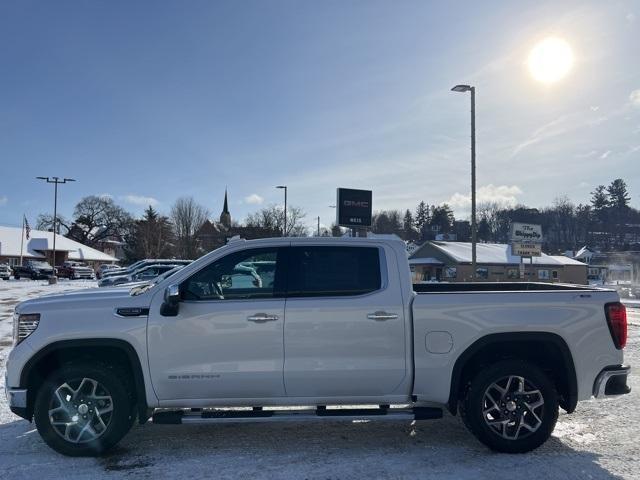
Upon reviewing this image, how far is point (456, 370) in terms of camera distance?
4.76 metres

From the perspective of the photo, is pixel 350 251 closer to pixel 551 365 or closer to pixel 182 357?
pixel 182 357

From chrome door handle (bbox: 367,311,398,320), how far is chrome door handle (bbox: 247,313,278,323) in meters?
0.86

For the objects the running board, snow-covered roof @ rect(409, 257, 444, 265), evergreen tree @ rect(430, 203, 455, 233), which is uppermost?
evergreen tree @ rect(430, 203, 455, 233)

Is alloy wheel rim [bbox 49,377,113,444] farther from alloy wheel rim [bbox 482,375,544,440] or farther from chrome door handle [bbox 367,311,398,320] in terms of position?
alloy wheel rim [bbox 482,375,544,440]

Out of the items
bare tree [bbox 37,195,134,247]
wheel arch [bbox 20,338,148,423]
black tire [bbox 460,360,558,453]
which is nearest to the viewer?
wheel arch [bbox 20,338,148,423]

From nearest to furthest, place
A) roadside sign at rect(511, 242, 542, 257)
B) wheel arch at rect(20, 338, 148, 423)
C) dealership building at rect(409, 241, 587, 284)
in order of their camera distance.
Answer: wheel arch at rect(20, 338, 148, 423) < roadside sign at rect(511, 242, 542, 257) < dealership building at rect(409, 241, 587, 284)

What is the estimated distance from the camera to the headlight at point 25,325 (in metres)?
4.70

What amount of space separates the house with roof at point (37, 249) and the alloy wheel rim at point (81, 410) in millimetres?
66702

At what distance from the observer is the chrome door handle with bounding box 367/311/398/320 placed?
472cm

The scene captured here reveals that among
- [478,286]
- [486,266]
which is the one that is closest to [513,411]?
[478,286]

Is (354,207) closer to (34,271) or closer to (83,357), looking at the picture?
(83,357)

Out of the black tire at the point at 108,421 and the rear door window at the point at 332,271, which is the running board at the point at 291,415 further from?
the rear door window at the point at 332,271

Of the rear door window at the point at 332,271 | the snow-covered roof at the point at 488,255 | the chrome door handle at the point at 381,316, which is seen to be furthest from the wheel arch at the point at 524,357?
the snow-covered roof at the point at 488,255

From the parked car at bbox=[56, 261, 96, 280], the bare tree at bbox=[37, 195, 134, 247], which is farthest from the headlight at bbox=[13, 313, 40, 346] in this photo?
the bare tree at bbox=[37, 195, 134, 247]
